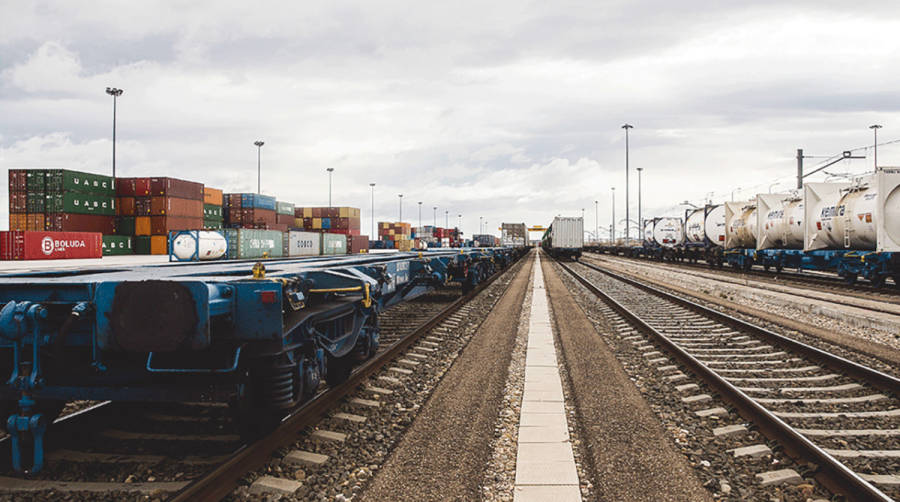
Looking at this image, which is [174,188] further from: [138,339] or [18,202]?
[138,339]

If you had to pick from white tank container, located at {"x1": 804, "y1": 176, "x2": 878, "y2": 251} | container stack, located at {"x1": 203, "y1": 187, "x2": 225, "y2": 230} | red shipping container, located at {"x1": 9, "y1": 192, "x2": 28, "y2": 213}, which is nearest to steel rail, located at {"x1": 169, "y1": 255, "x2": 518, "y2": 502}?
white tank container, located at {"x1": 804, "y1": 176, "x2": 878, "y2": 251}

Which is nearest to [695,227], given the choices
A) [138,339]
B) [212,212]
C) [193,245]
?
[193,245]

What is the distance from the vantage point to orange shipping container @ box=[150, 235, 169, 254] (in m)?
38.5

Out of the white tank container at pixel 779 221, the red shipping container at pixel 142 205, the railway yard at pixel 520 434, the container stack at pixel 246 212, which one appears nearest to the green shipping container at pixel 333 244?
the container stack at pixel 246 212

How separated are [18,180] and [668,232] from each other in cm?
4746

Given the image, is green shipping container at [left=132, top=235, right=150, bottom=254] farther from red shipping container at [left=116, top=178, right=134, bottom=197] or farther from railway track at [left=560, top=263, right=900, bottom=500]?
railway track at [left=560, top=263, right=900, bottom=500]

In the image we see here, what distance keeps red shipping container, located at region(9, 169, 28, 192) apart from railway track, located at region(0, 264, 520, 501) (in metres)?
40.3

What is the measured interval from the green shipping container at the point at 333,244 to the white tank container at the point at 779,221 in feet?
89.4

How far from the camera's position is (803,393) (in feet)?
19.2

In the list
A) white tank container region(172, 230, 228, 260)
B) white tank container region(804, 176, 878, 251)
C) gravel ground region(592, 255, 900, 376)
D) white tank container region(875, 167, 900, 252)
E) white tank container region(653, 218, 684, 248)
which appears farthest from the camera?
white tank container region(653, 218, 684, 248)

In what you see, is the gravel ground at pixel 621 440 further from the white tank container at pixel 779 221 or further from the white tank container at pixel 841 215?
the white tank container at pixel 779 221

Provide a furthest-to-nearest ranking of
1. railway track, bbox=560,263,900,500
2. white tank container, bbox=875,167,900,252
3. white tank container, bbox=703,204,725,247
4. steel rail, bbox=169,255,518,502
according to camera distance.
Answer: white tank container, bbox=703,204,725,247
white tank container, bbox=875,167,900,252
railway track, bbox=560,263,900,500
steel rail, bbox=169,255,518,502

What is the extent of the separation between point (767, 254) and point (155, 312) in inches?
1038

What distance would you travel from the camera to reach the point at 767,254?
24.2 metres
